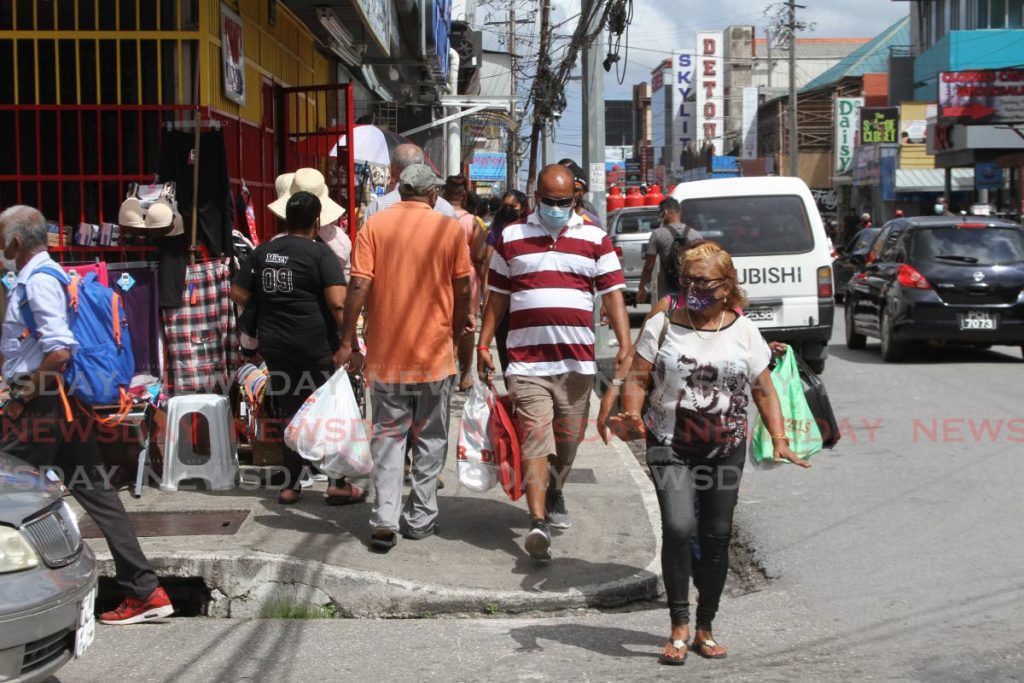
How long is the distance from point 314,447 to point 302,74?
8100 mm

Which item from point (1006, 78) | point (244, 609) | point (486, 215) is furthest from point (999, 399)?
point (1006, 78)

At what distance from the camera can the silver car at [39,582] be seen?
13.3 feet

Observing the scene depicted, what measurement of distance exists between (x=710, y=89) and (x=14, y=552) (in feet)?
281

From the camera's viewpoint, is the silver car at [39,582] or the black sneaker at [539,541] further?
the black sneaker at [539,541]

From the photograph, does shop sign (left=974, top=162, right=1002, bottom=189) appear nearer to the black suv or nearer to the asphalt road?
the black suv

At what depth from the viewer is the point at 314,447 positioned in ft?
21.7

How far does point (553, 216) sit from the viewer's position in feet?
20.7

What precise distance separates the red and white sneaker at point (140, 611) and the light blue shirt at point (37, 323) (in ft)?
3.80

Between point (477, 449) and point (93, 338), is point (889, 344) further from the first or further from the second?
point (93, 338)

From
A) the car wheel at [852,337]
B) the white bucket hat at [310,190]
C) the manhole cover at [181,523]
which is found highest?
the white bucket hat at [310,190]

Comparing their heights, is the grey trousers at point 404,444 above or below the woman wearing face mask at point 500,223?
below

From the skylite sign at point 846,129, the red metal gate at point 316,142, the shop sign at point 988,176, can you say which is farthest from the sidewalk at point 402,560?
the skylite sign at point 846,129

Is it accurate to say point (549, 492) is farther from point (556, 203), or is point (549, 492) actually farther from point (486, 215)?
point (486, 215)

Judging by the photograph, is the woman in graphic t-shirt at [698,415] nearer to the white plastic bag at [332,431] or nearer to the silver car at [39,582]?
the white plastic bag at [332,431]
